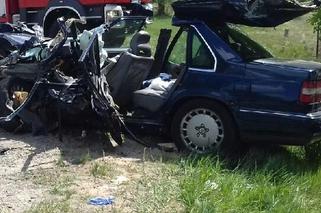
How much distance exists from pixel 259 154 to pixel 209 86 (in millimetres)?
953

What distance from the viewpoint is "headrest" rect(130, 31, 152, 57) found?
6977 millimetres

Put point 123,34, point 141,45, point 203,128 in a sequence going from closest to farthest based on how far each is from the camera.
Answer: point 203,128
point 141,45
point 123,34

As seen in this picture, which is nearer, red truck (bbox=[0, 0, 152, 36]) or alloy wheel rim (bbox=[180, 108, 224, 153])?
alloy wheel rim (bbox=[180, 108, 224, 153])

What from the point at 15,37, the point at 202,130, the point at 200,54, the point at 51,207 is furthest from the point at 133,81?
the point at 15,37

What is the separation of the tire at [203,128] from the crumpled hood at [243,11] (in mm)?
975

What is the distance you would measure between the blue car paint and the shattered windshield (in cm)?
11

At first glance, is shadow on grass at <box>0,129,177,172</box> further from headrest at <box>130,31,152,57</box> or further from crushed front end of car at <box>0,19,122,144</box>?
headrest at <box>130,31,152,57</box>

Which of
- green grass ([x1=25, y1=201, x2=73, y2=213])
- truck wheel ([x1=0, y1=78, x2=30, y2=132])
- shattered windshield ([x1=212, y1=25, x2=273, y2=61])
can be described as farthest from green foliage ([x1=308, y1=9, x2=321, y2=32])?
green grass ([x1=25, y1=201, x2=73, y2=213])

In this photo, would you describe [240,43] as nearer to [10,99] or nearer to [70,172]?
[70,172]

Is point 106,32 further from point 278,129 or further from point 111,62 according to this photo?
point 278,129

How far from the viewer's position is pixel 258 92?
5.78 meters

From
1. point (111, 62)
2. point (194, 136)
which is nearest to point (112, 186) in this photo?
point (194, 136)

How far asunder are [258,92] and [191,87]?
0.75 meters

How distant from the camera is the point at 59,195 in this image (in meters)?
4.86
